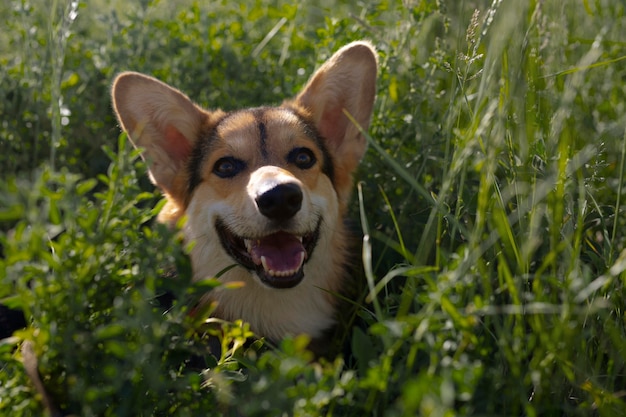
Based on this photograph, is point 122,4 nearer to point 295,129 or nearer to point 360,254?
point 295,129

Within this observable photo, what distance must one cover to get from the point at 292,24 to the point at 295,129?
126cm

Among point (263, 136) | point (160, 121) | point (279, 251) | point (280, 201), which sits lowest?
point (279, 251)

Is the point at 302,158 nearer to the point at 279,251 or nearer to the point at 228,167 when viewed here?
the point at 228,167

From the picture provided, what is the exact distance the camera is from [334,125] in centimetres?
377

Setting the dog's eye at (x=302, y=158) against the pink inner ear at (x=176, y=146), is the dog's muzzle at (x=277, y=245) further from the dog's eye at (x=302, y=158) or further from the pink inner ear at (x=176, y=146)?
the pink inner ear at (x=176, y=146)

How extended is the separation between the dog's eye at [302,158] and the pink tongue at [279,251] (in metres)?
0.43

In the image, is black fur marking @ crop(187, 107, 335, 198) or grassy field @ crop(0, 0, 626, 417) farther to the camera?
black fur marking @ crop(187, 107, 335, 198)

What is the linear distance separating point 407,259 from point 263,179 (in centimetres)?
75

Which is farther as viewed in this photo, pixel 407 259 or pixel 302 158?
pixel 302 158

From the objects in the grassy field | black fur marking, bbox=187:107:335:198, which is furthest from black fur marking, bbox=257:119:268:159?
the grassy field

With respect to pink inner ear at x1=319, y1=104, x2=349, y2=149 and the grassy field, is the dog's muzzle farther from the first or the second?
pink inner ear at x1=319, y1=104, x2=349, y2=149

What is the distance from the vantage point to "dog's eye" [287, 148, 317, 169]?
338cm

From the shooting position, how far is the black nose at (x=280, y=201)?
9.29ft

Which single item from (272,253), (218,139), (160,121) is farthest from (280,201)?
(160,121)
